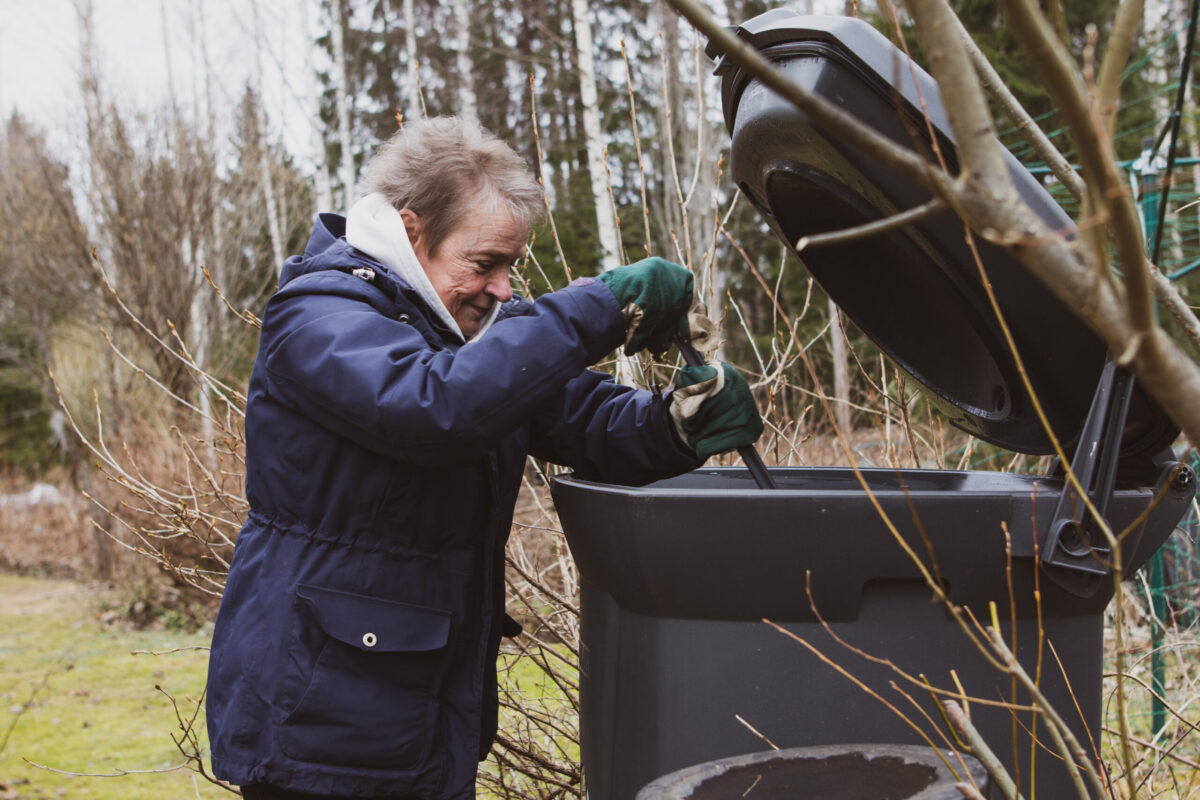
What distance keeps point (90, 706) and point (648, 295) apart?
215 inches

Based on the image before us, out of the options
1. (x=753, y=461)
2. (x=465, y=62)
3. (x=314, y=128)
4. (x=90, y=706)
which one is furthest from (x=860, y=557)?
(x=314, y=128)

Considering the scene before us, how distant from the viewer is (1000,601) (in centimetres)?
147

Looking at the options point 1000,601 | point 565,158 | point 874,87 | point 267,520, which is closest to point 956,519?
point 1000,601

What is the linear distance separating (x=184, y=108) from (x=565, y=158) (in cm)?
575

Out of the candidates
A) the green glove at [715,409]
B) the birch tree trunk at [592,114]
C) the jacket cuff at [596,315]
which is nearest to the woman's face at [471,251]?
the jacket cuff at [596,315]

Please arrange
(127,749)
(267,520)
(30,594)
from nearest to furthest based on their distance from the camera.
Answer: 1. (267,520)
2. (127,749)
3. (30,594)

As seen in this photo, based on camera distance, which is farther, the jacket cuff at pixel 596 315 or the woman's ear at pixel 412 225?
the woman's ear at pixel 412 225

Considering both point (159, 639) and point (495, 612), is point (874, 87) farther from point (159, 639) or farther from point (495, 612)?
point (159, 639)

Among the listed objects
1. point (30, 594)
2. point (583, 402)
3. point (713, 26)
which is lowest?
point (30, 594)

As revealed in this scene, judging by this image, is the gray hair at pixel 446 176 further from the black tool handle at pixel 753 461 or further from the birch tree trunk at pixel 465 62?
the birch tree trunk at pixel 465 62

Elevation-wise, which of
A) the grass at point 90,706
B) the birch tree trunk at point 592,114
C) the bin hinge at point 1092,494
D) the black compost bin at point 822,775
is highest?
the birch tree trunk at point 592,114

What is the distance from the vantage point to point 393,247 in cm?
175

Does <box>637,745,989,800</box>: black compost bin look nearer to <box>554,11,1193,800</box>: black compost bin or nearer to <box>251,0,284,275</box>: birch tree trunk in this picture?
<box>554,11,1193,800</box>: black compost bin

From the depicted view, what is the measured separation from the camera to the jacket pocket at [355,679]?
62.7 inches
